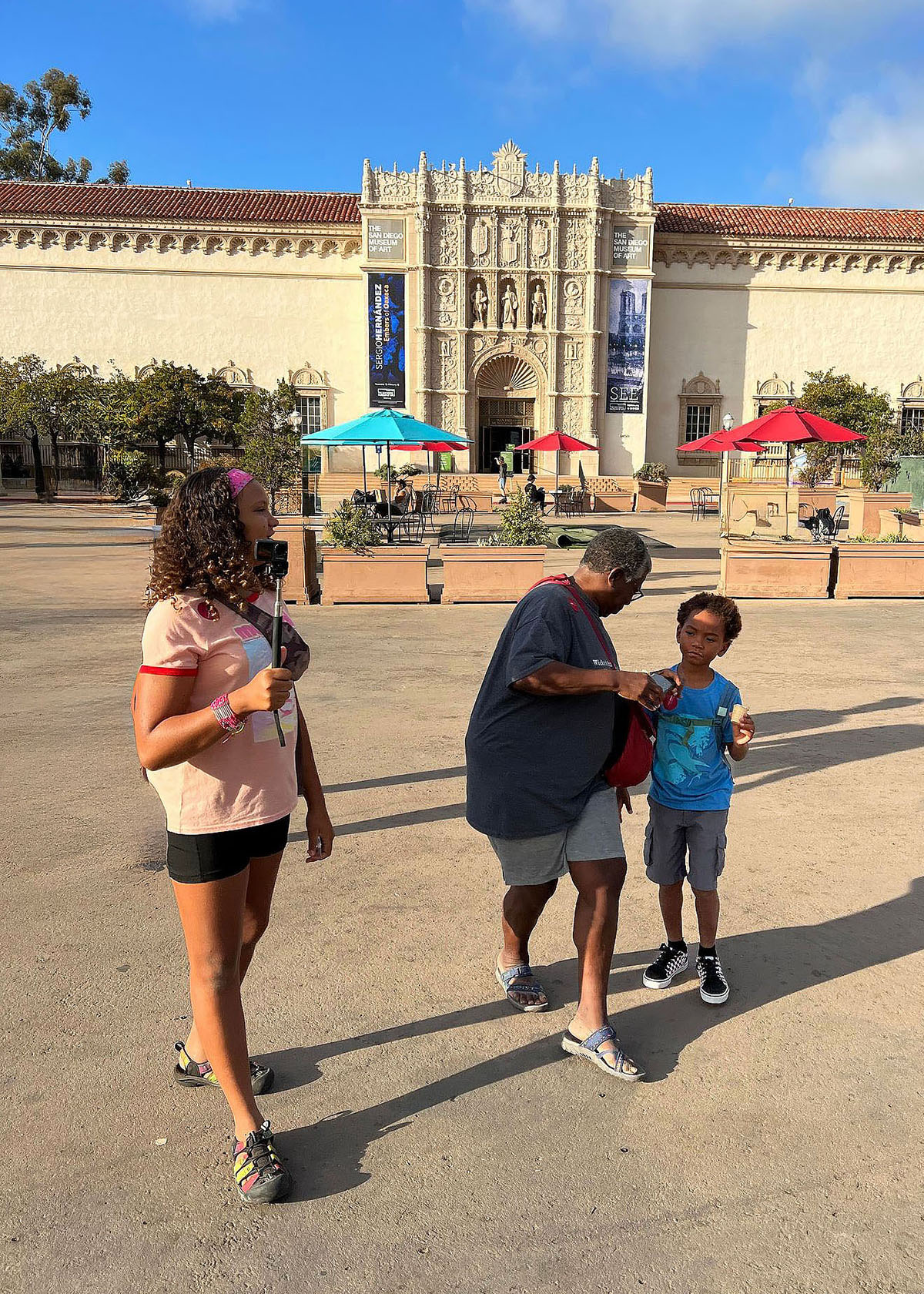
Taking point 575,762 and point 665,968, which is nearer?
point 575,762

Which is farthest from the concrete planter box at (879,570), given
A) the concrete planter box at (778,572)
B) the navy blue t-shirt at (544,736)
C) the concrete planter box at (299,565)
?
the navy blue t-shirt at (544,736)

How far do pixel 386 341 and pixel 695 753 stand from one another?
3942 cm

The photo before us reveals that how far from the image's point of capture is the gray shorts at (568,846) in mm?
2879

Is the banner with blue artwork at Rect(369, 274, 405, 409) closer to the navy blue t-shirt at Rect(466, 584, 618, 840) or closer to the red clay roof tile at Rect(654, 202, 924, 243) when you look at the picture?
the red clay roof tile at Rect(654, 202, 924, 243)

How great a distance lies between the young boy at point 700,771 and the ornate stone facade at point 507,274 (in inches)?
1511

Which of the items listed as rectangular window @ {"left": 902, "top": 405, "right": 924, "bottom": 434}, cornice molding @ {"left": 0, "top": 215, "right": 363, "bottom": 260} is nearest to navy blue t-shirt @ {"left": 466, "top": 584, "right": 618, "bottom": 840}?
cornice molding @ {"left": 0, "top": 215, "right": 363, "bottom": 260}

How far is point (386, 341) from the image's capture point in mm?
40156

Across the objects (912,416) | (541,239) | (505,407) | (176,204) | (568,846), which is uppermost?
(176,204)

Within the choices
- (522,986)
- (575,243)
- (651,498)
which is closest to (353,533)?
(522,986)

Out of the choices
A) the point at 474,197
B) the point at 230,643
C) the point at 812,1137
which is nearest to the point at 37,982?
the point at 230,643

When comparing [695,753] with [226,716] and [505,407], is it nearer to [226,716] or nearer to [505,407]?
[226,716]

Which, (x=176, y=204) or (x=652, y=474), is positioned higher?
(x=176, y=204)

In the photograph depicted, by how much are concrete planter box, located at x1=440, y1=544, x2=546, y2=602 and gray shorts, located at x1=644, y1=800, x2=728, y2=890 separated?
29.0ft

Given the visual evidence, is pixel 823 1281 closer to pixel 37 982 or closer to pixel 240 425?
pixel 37 982
